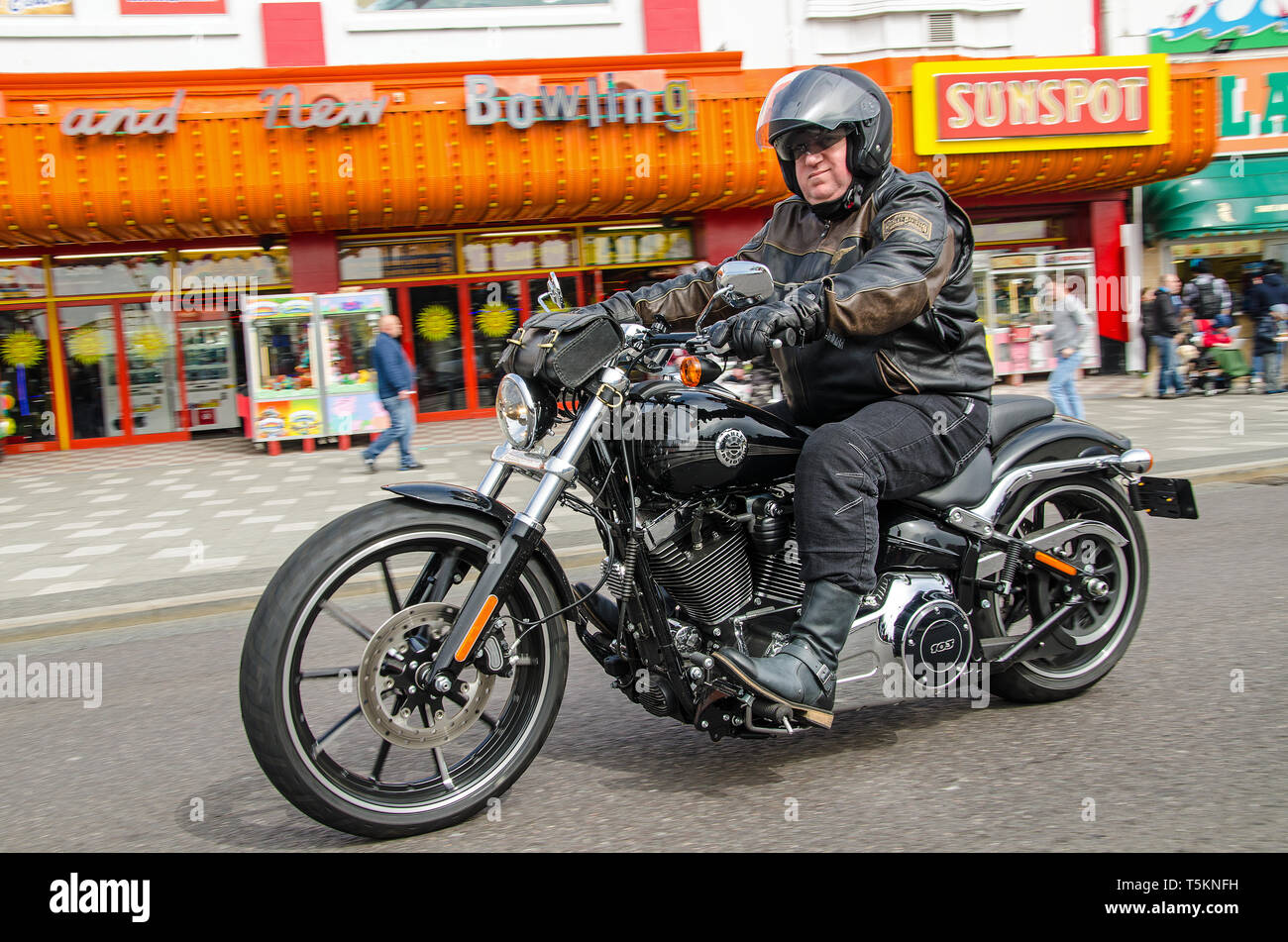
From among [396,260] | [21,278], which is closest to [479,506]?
[396,260]

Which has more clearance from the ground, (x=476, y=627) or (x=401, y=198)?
(x=401, y=198)

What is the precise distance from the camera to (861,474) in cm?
304

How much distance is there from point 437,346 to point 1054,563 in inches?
595

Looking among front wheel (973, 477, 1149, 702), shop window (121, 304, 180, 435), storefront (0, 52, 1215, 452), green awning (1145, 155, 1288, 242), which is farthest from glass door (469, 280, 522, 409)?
front wheel (973, 477, 1149, 702)

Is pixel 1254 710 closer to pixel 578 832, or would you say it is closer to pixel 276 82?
pixel 578 832

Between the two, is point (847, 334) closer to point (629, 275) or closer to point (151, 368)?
point (629, 275)

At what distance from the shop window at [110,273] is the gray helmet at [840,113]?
15787 mm

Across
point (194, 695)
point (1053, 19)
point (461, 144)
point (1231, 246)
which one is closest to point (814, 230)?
point (194, 695)

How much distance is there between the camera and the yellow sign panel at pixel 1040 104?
1667 centimetres

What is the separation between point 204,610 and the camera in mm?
6289

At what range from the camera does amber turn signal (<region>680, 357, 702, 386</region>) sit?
2.68m

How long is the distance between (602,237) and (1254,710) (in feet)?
50.6

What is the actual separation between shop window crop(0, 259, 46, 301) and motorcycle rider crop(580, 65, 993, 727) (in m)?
15.9

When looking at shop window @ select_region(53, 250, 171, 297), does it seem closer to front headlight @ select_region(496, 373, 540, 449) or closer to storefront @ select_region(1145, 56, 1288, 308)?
front headlight @ select_region(496, 373, 540, 449)
